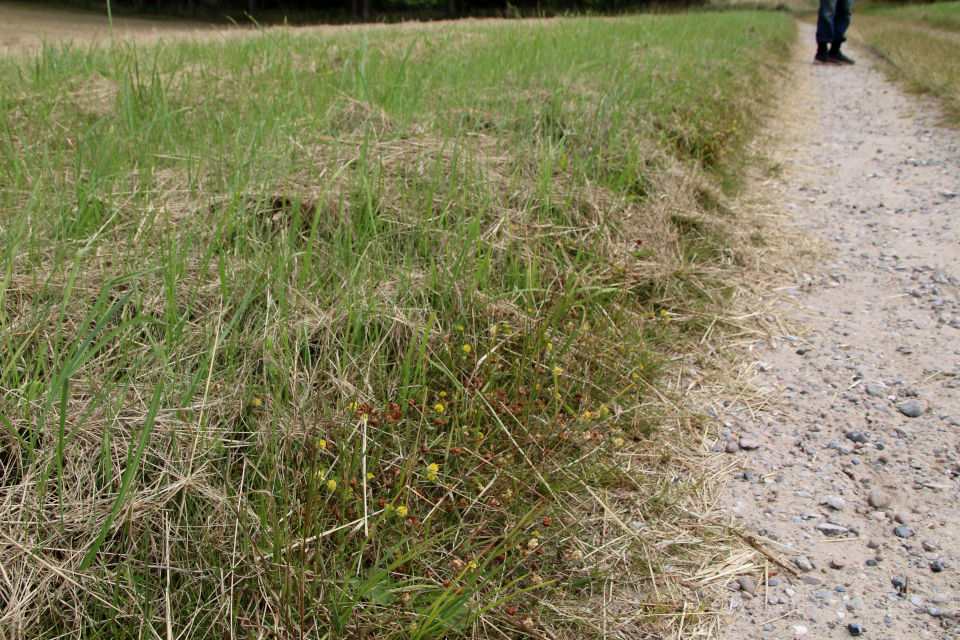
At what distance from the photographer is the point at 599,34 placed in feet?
21.0

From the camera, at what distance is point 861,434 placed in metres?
2.19

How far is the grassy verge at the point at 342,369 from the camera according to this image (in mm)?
1354

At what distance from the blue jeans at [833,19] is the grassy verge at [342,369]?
345 inches

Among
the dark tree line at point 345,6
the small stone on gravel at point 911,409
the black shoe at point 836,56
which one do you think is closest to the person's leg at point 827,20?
the black shoe at point 836,56

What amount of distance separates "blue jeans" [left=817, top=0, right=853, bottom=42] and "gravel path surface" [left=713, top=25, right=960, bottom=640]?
23.1 feet

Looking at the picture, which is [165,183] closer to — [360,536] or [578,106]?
[360,536]

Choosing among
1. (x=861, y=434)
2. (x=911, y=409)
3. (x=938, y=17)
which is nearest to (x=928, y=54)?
(x=938, y=17)

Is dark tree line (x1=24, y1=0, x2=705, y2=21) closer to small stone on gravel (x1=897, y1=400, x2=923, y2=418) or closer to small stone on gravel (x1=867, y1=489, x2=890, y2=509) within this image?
small stone on gravel (x1=897, y1=400, x2=923, y2=418)

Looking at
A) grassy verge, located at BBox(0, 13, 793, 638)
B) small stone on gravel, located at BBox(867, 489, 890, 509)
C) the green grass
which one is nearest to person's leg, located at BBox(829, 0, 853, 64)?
the green grass

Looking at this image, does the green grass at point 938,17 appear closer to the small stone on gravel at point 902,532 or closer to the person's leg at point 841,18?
the person's leg at point 841,18

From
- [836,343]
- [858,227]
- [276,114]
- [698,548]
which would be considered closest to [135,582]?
[698,548]

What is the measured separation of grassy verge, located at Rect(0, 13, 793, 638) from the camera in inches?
53.3

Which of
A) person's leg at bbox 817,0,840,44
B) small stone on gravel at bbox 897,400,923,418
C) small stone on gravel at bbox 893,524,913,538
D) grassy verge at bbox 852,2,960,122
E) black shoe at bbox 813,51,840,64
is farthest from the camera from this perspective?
black shoe at bbox 813,51,840,64

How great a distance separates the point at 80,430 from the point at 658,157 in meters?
3.24
